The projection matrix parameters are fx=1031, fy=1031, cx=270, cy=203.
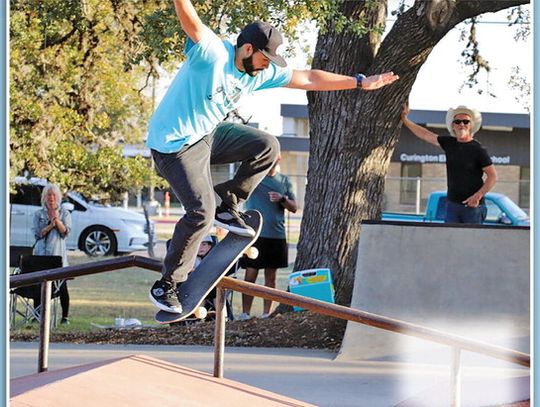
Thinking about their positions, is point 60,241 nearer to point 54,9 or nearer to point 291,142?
point 54,9

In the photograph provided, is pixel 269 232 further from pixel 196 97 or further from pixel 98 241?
Result: pixel 98 241

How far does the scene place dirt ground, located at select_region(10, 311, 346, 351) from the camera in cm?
779

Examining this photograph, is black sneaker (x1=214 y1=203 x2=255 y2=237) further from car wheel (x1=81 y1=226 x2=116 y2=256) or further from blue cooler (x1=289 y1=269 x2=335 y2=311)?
car wheel (x1=81 y1=226 x2=116 y2=256)

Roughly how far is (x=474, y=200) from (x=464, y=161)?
288mm

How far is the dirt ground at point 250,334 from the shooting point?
7789mm

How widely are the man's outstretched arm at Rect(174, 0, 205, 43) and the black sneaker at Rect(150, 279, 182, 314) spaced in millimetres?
1153

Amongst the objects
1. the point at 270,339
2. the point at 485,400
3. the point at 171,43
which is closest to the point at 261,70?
the point at 485,400

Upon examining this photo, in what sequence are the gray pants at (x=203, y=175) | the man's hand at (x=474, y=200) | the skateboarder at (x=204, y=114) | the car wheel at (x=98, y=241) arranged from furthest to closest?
1. the car wheel at (x=98, y=241)
2. the man's hand at (x=474, y=200)
3. the gray pants at (x=203, y=175)
4. the skateboarder at (x=204, y=114)

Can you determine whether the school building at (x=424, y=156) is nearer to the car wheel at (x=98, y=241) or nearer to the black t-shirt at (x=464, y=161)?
the car wheel at (x=98, y=241)

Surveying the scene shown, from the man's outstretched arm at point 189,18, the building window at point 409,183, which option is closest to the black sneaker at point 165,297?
the man's outstretched arm at point 189,18

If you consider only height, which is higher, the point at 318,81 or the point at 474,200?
the point at 318,81

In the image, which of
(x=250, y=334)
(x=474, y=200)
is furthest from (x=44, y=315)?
(x=474, y=200)

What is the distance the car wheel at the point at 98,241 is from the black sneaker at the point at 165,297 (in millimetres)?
10219

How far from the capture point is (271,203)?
835 cm
